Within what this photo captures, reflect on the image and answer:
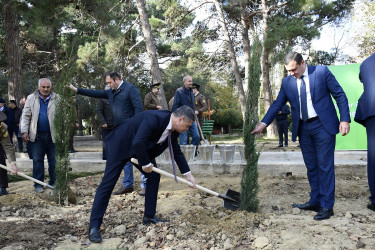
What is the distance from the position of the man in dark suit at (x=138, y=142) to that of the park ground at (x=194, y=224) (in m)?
0.40

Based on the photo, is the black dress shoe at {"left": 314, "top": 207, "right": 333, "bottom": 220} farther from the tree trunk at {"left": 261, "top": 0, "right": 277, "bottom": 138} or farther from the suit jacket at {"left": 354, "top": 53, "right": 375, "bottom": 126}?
the tree trunk at {"left": 261, "top": 0, "right": 277, "bottom": 138}

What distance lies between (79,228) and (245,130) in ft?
7.45

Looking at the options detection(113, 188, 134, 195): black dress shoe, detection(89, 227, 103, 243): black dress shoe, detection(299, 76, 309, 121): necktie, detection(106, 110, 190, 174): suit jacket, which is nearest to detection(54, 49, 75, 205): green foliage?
detection(113, 188, 134, 195): black dress shoe

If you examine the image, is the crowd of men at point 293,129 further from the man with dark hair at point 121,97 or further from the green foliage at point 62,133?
the green foliage at point 62,133

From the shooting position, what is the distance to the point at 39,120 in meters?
5.43

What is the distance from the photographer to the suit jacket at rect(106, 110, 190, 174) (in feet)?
10.9

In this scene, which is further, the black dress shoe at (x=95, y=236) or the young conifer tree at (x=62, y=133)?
the young conifer tree at (x=62, y=133)

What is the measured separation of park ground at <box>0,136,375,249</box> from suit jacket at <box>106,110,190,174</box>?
845 mm

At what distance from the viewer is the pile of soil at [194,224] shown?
3.28m

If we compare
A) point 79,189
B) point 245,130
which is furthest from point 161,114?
point 79,189

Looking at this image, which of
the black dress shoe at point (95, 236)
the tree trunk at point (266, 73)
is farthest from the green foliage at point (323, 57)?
the black dress shoe at point (95, 236)

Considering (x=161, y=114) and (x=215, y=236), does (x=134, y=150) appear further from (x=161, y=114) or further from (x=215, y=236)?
(x=215, y=236)

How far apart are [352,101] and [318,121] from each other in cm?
598

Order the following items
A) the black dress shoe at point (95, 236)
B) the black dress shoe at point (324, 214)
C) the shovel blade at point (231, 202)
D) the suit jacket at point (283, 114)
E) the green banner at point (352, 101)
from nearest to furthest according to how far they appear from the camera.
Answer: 1. the black dress shoe at point (95, 236)
2. the black dress shoe at point (324, 214)
3. the shovel blade at point (231, 202)
4. the green banner at point (352, 101)
5. the suit jacket at point (283, 114)
